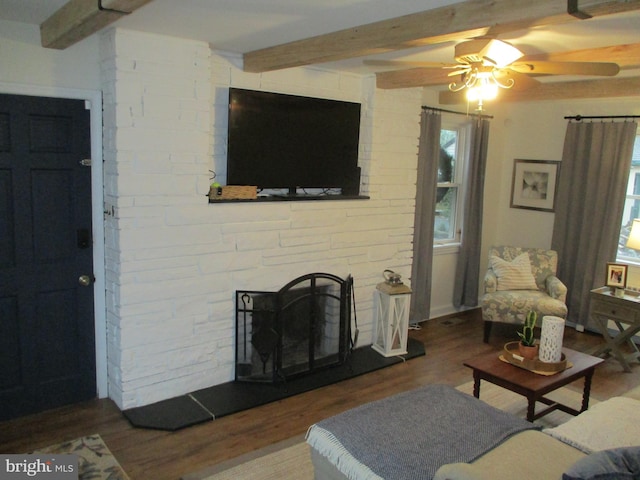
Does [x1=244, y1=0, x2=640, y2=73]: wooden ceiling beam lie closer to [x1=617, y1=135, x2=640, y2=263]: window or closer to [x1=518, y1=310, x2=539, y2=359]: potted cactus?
[x1=518, y1=310, x2=539, y2=359]: potted cactus

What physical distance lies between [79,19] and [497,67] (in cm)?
186

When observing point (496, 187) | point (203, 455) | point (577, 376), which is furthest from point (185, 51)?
point (496, 187)

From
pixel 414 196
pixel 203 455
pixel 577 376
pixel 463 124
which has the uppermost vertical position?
pixel 463 124

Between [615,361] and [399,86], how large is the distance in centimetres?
299

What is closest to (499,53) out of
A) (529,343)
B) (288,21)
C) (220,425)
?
(288,21)

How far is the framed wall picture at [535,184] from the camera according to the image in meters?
5.57

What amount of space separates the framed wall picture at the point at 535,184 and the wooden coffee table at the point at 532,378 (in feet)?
7.93

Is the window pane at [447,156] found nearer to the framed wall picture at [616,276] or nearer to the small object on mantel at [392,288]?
the small object on mantel at [392,288]

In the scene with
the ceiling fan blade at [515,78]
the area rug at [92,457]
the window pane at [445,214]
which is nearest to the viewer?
the ceiling fan blade at [515,78]

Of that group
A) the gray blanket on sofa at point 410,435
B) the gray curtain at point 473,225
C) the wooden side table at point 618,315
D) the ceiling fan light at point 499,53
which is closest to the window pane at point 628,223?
the wooden side table at point 618,315

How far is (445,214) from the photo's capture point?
18.7 ft

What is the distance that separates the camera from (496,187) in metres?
6.01

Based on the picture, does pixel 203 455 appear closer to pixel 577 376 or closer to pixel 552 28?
pixel 577 376

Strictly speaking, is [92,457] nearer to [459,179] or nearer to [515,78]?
[515,78]
